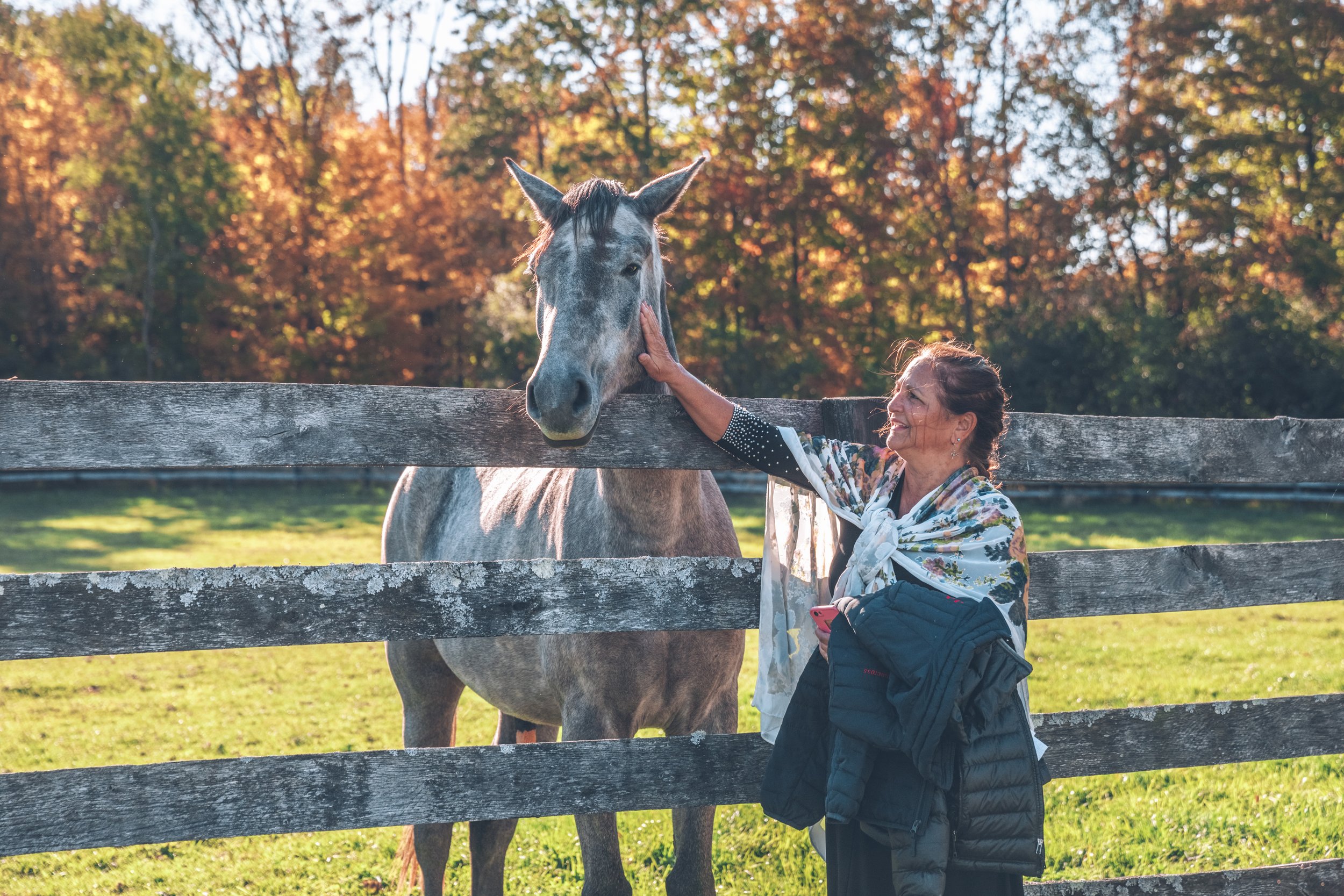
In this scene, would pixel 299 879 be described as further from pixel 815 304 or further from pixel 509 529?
pixel 815 304

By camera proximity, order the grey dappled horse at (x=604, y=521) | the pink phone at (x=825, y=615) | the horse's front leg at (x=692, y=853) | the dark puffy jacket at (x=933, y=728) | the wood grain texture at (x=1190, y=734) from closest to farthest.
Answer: the dark puffy jacket at (x=933, y=728), the pink phone at (x=825, y=615), the grey dappled horse at (x=604, y=521), the wood grain texture at (x=1190, y=734), the horse's front leg at (x=692, y=853)

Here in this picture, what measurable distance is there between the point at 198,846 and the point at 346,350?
24702 millimetres

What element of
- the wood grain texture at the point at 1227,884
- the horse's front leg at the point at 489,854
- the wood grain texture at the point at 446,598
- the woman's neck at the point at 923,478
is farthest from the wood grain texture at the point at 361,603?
the horse's front leg at the point at 489,854

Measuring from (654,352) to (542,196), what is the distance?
2.20 feet

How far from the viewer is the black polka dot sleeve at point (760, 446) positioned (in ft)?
9.64

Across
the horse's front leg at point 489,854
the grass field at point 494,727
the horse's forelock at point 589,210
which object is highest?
the horse's forelock at point 589,210

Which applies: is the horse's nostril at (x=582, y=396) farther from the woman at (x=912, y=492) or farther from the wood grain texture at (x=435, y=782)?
the wood grain texture at (x=435, y=782)

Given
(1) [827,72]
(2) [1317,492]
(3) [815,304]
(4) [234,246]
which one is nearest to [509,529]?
(2) [1317,492]

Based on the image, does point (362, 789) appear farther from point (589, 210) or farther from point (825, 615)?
point (589, 210)

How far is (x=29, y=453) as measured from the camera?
2416 millimetres

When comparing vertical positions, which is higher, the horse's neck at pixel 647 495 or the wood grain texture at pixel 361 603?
the horse's neck at pixel 647 495

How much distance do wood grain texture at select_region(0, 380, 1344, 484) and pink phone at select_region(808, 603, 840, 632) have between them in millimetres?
514

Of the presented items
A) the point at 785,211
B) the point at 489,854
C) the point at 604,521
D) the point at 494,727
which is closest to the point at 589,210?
the point at 604,521

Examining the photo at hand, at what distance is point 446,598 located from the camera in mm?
2680
